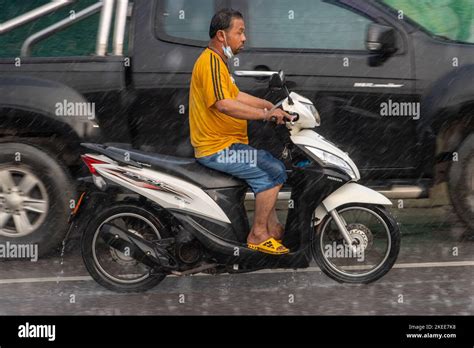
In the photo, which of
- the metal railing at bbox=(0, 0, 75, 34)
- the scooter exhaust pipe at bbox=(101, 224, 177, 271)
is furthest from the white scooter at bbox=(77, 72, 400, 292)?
the metal railing at bbox=(0, 0, 75, 34)

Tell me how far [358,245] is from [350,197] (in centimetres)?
33

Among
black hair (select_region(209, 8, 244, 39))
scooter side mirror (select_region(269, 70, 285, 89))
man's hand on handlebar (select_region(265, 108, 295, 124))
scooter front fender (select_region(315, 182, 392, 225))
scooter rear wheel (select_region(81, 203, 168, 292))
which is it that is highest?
black hair (select_region(209, 8, 244, 39))

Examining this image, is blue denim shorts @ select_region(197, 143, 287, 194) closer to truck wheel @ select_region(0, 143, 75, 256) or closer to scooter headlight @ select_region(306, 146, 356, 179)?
scooter headlight @ select_region(306, 146, 356, 179)

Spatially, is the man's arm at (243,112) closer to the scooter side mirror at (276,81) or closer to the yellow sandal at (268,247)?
the scooter side mirror at (276,81)

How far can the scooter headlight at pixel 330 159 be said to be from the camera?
7551 mm

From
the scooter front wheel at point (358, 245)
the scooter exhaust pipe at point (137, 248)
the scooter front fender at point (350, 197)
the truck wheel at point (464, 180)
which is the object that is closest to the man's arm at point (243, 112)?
the scooter front fender at point (350, 197)

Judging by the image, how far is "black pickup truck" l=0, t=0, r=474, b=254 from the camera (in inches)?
343

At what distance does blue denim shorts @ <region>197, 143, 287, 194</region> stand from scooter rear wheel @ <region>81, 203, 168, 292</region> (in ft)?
1.86

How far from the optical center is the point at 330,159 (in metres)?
7.57

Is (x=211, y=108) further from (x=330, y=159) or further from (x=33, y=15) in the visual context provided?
(x=33, y=15)

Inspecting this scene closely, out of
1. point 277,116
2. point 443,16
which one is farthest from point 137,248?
point 443,16

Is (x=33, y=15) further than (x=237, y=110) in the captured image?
Yes
